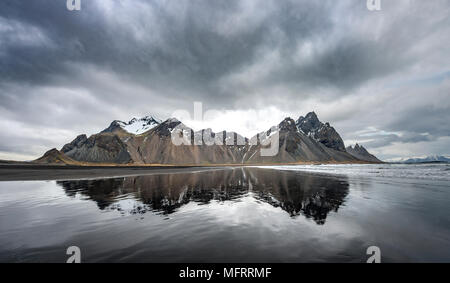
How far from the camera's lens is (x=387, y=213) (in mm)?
9906

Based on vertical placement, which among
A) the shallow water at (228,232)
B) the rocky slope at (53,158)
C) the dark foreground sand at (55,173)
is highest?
the rocky slope at (53,158)

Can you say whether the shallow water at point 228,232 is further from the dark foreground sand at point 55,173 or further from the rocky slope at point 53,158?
the rocky slope at point 53,158

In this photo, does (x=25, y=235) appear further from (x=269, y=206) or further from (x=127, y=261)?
(x=269, y=206)

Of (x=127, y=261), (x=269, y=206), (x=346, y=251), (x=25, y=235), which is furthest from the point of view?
(x=269, y=206)

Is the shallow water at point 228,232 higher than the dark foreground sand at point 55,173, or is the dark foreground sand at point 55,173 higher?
the shallow water at point 228,232

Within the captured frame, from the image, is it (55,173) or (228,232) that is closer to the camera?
(228,232)

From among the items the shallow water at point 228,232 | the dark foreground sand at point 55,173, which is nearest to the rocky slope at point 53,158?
the dark foreground sand at point 55,173

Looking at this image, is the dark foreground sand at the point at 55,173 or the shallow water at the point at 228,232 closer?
the shallow water at the point at 228,232

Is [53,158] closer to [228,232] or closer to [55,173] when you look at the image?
[55,173]

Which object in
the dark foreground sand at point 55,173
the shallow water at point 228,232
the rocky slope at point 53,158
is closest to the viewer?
the shallow water at point 228,232

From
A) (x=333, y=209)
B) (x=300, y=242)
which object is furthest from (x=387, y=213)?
(x=300, y=242)

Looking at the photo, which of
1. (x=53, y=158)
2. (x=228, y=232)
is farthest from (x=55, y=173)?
(x=53, y=158)

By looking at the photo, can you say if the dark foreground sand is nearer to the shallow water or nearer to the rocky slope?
the shallow water
